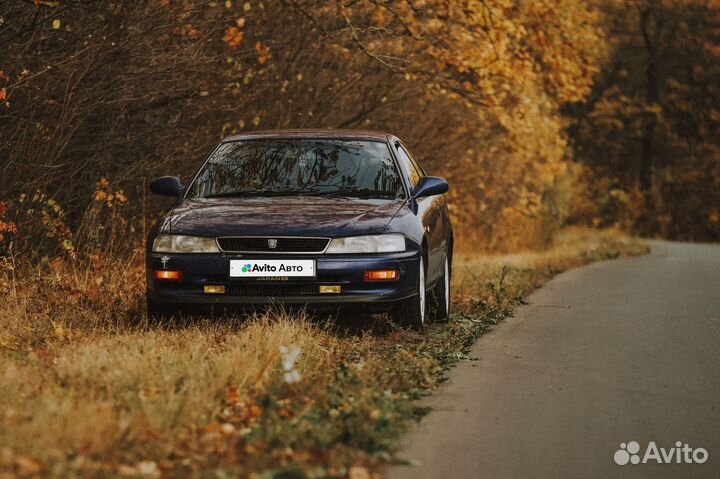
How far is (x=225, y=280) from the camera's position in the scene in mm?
9078

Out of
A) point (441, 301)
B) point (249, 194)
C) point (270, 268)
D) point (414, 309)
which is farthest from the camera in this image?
point (441, 301)

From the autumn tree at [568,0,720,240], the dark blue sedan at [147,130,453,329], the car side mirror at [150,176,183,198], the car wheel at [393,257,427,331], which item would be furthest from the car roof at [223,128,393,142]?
the autumn tree at [568,0,720,240]

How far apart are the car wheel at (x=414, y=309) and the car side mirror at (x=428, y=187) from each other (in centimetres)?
76

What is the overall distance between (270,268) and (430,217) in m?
2.04

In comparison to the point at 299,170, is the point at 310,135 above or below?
above

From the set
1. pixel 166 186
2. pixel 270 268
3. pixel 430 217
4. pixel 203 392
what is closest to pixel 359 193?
pixel 430 217

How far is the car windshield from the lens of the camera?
33.4 feet

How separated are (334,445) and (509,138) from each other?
1601cm

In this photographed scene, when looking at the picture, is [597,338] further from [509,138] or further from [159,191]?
[509,138]

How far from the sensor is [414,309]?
9555 millimetres

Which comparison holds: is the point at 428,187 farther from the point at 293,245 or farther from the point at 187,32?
the point at 187,32

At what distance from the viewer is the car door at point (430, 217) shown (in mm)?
10240

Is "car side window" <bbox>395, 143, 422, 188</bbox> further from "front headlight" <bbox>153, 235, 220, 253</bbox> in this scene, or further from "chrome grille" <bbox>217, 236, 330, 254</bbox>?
"front headlight" <bbox>153, 235, 220, 253</bbox>

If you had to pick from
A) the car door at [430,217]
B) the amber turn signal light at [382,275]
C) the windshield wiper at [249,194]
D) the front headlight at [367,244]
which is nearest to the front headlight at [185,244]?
the front headlight at [367,244]
